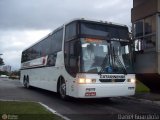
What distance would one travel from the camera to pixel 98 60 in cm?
1467

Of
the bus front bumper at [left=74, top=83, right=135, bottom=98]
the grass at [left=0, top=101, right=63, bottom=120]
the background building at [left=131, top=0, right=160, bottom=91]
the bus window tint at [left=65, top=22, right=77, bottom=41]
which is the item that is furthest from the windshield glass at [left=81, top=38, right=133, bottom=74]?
the background building at [left=131, top=0, right=160, bottom=91]

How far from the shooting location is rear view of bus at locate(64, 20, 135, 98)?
14.5 m

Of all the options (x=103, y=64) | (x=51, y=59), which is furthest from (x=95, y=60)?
(x=51, y=59)

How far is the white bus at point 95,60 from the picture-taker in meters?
14.5

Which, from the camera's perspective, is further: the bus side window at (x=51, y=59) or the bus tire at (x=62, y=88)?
the bus side window at (x=51, y=59)

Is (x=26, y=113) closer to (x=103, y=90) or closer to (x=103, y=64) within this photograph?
(x=103, y=90)

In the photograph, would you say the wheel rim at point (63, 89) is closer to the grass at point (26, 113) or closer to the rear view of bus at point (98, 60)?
the rear view of bus at point (98, 60)

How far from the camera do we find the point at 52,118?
1030cm

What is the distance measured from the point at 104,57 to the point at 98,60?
0.33 meters

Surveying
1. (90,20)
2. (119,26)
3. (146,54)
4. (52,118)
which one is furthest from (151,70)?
(52,118)

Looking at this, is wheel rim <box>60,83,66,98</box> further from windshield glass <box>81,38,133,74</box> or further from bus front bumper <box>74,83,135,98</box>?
windshield glass <box>81,38,133,74</box>

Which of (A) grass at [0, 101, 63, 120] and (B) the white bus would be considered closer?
(A) grass at [0, 101, 63, 120]

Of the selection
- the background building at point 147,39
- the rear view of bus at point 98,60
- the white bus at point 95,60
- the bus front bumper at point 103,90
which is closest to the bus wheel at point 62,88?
the white bus at point 95,60

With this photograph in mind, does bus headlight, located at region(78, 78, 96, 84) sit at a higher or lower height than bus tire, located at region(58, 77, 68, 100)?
higher
